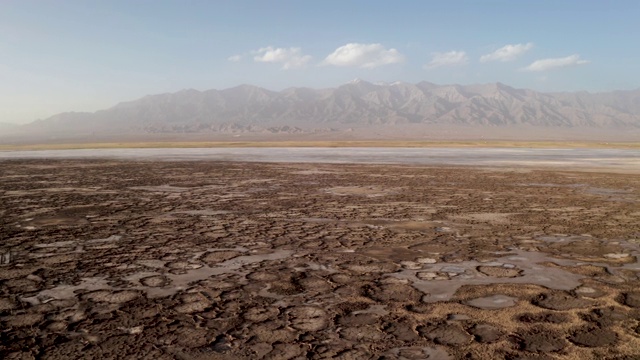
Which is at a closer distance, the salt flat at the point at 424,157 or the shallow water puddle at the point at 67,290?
the shallow water puddle at the point at 67,290

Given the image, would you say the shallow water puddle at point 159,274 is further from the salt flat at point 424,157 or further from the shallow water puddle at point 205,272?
the salt flat at point 424,157

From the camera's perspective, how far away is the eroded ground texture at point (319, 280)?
3.52 metres

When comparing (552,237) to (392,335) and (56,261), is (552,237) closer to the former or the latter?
(392,335)

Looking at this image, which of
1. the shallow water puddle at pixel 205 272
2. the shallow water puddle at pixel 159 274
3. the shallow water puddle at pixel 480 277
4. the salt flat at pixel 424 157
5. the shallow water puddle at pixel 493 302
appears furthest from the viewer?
the salt flat at pixel 424 157

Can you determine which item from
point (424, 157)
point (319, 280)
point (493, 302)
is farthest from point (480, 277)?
point (424, 157)

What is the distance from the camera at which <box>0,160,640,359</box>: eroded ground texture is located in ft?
11.5

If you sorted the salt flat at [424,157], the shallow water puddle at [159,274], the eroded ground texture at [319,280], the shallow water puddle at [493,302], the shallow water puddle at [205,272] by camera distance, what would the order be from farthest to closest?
1. the salt flat at [424,157]
2. the shallow water puddle at [205,272]
3. the shallow water puddle at [159,274]
4. the shallow water puddle at [493,302]
5. the eroded ground texture at [319,280]

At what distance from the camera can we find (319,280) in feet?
16.8

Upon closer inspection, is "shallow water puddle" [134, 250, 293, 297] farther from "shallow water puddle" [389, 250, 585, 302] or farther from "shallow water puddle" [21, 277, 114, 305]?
"shallow water puddle" [389, 250, 585, 302]

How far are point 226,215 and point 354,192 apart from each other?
194 inches

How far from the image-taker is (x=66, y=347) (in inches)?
134

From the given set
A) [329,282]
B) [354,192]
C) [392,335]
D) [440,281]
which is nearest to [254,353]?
[392,335]

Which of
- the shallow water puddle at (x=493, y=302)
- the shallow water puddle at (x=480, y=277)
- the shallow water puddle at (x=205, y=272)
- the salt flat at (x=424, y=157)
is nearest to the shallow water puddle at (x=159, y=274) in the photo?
the shallow water puddle at (x=205, y=272)

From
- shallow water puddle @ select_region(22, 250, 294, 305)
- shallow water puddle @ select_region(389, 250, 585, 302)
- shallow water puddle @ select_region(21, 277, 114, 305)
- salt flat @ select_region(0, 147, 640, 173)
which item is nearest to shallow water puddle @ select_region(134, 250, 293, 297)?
shallow water puddle @ select_region(22, 250, 294, 305)
